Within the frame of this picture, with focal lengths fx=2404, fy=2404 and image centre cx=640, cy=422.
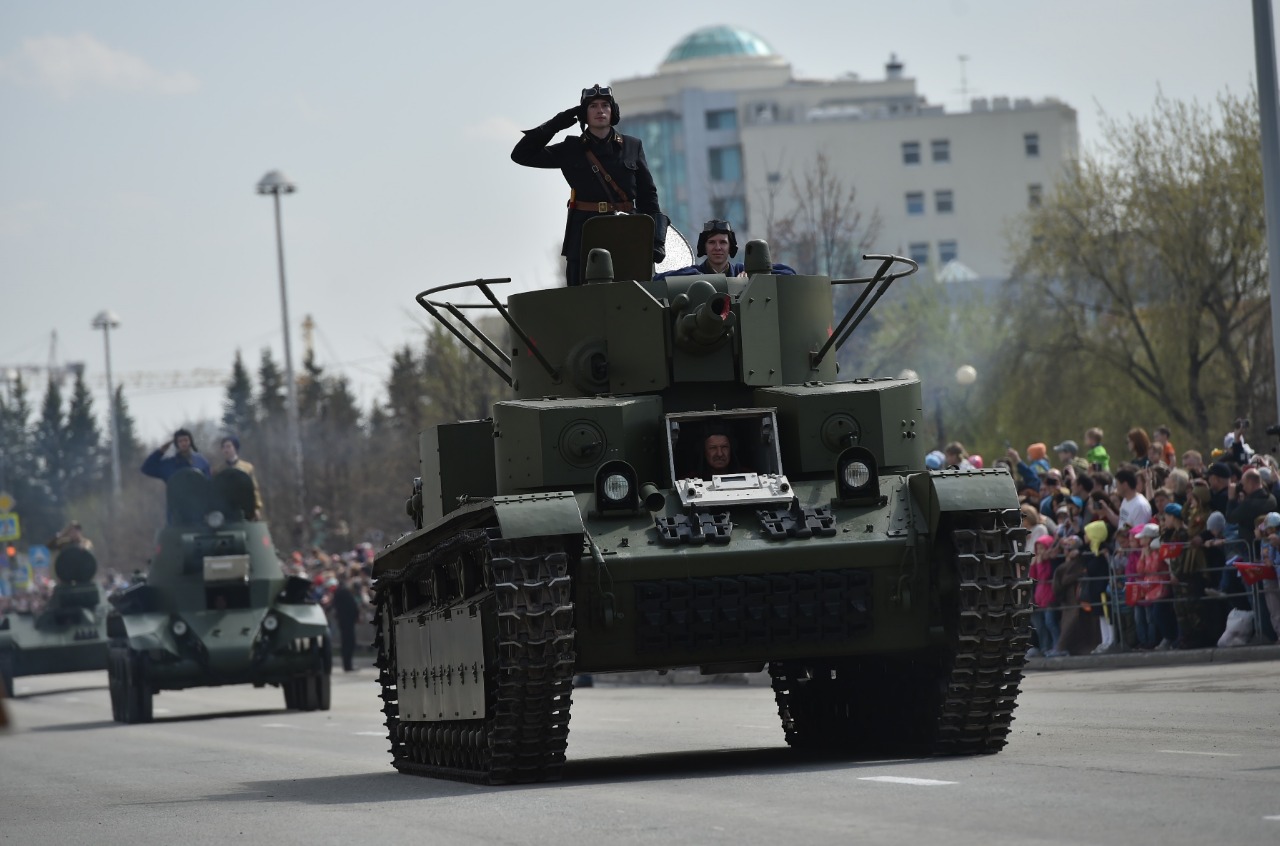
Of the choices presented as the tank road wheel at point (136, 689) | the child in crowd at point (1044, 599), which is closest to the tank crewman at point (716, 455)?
the child in crowd at point (1044, 599)

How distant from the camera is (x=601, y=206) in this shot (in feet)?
50.9

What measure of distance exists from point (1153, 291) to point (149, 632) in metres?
21.9

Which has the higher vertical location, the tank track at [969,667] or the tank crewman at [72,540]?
the tank crewman at [72,540]

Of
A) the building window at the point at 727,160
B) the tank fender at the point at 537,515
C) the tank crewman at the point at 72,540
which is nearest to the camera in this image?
the tank fender at the point at 537,515

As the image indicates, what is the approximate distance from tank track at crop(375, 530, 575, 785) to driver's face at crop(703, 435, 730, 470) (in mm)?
1322

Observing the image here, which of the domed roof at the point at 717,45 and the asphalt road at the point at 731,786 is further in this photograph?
the domed roof at the point at 717,45

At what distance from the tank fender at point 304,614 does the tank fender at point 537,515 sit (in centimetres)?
1493

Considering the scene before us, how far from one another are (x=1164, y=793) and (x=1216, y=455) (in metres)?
14.1

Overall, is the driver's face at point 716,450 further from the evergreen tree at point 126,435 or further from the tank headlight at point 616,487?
the evergreen tree at point 126,435

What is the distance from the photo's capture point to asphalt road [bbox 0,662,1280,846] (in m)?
9.81

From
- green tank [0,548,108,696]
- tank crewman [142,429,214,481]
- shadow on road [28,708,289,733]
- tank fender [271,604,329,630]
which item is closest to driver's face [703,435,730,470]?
tank fender [271,604,329,630]

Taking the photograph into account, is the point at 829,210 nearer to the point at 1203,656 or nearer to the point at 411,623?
the point at 1203,656

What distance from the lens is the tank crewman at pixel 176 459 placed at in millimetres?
27609

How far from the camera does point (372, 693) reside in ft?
104
